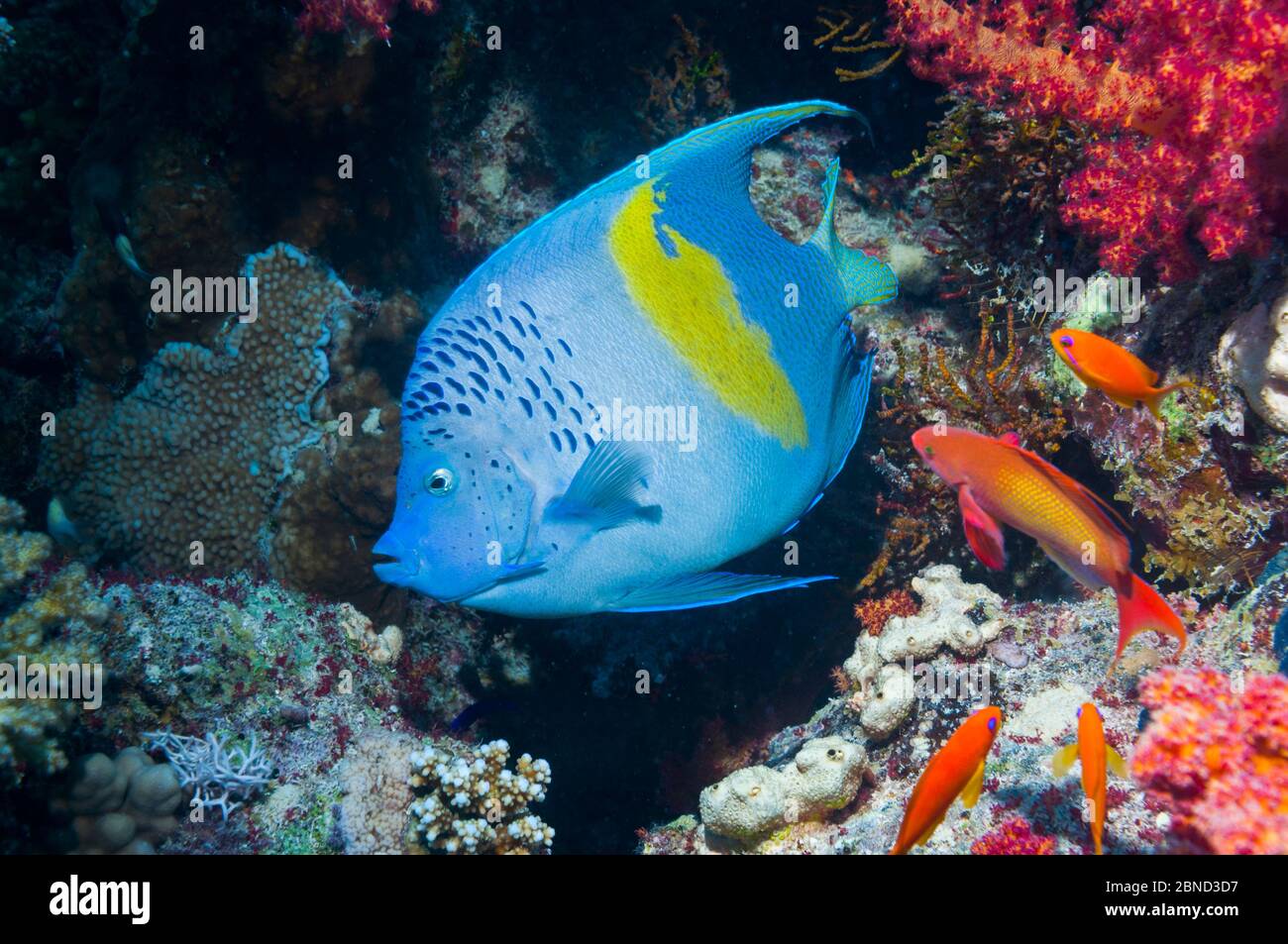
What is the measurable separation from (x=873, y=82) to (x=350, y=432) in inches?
164

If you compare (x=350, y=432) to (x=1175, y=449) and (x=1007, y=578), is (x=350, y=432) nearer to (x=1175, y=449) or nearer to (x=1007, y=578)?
(x=1007, y=578)

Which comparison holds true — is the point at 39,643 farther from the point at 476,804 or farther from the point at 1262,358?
the point at 1262,358

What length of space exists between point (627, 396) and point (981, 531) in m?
1.65

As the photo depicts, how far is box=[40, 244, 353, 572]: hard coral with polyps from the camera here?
14.1 feet

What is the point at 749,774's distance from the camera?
9.85 ft

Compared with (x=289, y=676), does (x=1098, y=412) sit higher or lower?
higher

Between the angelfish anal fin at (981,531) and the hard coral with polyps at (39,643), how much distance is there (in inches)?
148

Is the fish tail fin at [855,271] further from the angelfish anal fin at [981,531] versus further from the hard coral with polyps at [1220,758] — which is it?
the hard coral with polyps at [1220,758]

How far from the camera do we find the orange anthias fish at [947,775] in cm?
197

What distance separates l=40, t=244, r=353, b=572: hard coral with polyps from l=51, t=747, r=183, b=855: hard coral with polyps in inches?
70.5

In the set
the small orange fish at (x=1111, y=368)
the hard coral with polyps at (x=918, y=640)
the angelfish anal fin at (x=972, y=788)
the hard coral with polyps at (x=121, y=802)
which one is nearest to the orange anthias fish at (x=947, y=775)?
the angelfish anal fin at (x=972, y=788)
